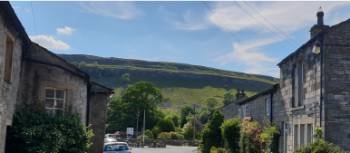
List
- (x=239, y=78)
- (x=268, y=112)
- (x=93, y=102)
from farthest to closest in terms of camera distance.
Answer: (x=239, y=78)
(x=268, y=112)
(x=93, y=102)

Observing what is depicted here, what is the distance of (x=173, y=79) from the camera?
175625mm

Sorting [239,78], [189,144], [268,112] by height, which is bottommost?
[189,144]

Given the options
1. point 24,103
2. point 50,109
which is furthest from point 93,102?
point 24,103

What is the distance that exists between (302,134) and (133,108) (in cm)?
7122

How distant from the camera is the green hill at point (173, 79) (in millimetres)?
159000

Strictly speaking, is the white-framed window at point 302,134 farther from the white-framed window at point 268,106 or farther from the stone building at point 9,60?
the stone building at point 9,60

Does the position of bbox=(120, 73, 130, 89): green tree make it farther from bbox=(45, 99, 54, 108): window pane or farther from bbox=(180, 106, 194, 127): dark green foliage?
bbox=(45, 99, 54, 108): window pane

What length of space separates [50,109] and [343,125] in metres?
11.2

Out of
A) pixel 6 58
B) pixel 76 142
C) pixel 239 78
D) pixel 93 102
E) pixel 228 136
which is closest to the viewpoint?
pixel 6 58

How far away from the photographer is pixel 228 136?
30484 millimetres

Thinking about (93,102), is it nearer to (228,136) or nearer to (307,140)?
(228,136)

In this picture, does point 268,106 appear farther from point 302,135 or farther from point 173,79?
point 173,79

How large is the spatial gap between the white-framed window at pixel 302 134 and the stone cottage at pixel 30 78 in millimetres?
9455

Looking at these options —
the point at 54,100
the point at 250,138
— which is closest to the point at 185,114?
the point at 250,138
